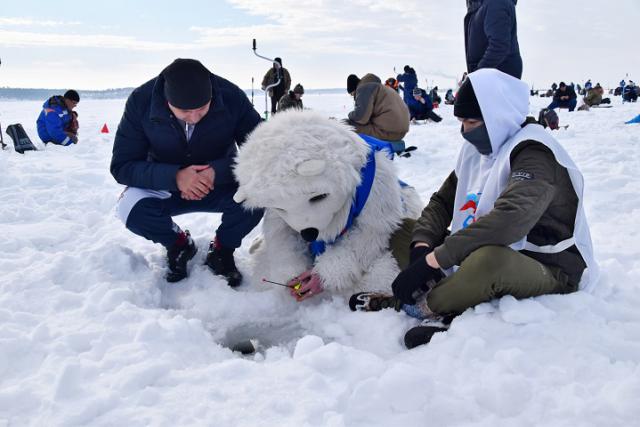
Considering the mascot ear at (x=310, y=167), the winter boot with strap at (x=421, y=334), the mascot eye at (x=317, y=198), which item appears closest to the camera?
the winter boot with strap at (x=421, y=334)

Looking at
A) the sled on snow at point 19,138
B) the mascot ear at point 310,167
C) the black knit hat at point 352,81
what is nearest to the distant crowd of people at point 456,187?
the mascot ear at point 310,167

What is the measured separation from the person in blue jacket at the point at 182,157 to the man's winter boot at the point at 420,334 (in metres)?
1.25

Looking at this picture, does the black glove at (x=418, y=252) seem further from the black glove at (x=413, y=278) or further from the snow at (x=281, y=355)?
the snow at (x=281, y=355)

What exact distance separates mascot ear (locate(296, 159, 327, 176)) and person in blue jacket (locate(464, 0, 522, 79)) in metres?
1.82

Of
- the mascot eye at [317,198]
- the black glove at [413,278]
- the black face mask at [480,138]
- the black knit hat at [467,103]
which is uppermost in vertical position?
the black knit hat at [467,103]

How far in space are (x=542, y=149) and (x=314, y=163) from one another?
0.91 metres

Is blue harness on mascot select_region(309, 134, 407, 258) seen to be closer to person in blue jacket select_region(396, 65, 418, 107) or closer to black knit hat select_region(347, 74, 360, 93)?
black knit hat select_region(347, 74, 360, 93)

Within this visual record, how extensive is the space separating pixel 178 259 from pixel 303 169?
122cm

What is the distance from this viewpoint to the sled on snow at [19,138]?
7488mm

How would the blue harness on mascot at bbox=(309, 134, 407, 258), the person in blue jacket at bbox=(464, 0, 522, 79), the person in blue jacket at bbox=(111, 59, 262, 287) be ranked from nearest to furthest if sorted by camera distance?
Answer: 1. the blue harness on mascot at bbox=(309, 134, 407, 258)
2. the person in blue jacket at bbox=(111, 59, 262, 287)
3. the person in blue jacket at bbox=(464, 0, 522, 79)

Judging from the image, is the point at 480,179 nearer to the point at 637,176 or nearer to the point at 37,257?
the point at 37,257

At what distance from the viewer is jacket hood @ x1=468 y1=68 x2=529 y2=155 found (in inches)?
70.4

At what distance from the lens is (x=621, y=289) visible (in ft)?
6.70

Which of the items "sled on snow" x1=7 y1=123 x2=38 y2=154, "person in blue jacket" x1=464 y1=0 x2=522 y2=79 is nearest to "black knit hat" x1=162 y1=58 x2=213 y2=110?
"person in blue jacket" x1=464 y1=0 x2=522 y2=79
